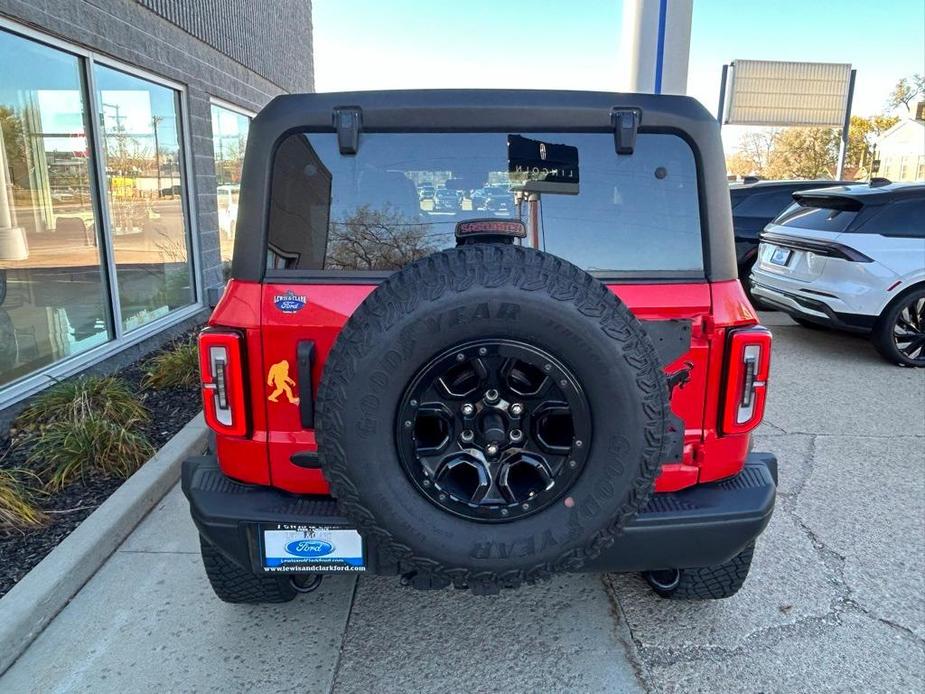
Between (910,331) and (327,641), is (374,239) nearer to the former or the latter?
(327,641)

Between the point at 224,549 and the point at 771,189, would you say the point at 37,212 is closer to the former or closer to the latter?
the point at 224,549

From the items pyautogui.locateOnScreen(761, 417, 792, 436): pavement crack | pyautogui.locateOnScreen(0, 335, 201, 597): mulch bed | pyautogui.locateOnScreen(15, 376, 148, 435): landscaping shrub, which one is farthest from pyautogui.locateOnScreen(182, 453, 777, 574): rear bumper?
pyautogui.locateOnScreen(761, 417, 792, 436): pavement crack

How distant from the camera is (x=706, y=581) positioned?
2.66 meters

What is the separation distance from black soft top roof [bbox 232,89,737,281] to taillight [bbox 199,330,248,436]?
230 millimetres

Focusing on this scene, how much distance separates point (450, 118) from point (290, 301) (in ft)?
2.57

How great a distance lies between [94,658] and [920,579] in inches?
137

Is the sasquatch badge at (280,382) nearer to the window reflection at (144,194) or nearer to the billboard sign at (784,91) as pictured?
the window reflection at (144,194)

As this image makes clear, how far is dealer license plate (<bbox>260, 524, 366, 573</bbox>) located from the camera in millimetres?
2092

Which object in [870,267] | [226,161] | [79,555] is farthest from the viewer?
[226,161]

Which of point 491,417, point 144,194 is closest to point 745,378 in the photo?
point 491,417

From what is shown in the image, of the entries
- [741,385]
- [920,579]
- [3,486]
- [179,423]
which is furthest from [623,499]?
[179,423]

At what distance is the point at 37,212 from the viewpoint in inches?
205

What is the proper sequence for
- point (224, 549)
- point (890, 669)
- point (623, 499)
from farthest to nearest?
point (890, 669) < point (224, 549) < point (623, 499)

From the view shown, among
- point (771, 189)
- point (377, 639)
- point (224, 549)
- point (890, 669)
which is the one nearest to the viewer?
point (224, 549)
